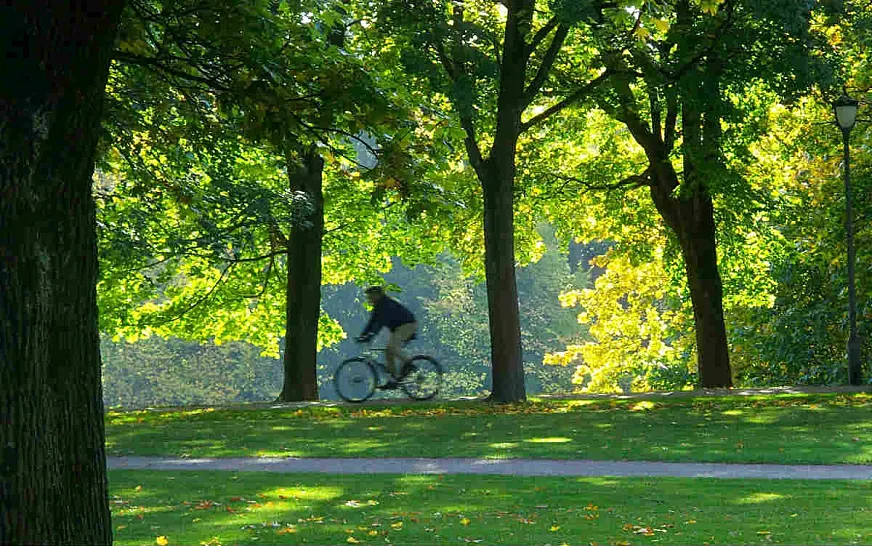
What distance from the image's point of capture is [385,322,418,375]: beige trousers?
19.3m

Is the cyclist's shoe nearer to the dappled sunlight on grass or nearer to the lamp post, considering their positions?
the lamp post

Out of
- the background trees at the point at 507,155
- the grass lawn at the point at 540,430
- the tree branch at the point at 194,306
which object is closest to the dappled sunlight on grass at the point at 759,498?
the grass lawn at the point at 540,430

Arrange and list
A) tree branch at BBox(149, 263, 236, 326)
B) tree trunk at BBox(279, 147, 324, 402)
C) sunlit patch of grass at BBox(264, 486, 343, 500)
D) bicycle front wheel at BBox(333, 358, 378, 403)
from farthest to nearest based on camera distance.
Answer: tree branch at BBox(149, 263, 236, 326)
tree trunk at BBox(279, 147, 324, 402)
bicycle front wheel at BBox(333, 358, 378, 403)
sunlit patch of grass at BBox(264, 486, 343, 500)

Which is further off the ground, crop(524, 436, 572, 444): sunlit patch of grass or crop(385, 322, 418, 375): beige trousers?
crop(385, 322, 418, 375): beige trousers

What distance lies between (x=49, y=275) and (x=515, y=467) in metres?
7.43

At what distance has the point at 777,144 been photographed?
30.4 metres

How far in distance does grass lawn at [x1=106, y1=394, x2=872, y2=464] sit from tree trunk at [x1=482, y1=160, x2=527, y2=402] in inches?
20.1

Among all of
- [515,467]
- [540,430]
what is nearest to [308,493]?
[515,467]

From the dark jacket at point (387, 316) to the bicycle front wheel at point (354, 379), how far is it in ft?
4.75

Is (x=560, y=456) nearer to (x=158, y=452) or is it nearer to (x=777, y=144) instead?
(x=158, y=452)

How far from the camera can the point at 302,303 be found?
79.8 feet

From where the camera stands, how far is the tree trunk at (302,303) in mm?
24281

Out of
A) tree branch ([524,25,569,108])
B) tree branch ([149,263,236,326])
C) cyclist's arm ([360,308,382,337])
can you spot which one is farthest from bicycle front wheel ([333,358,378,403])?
tree branch ([149,263,236,326])

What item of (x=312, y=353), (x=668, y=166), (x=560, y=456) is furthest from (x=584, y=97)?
(x=560, y=456)
